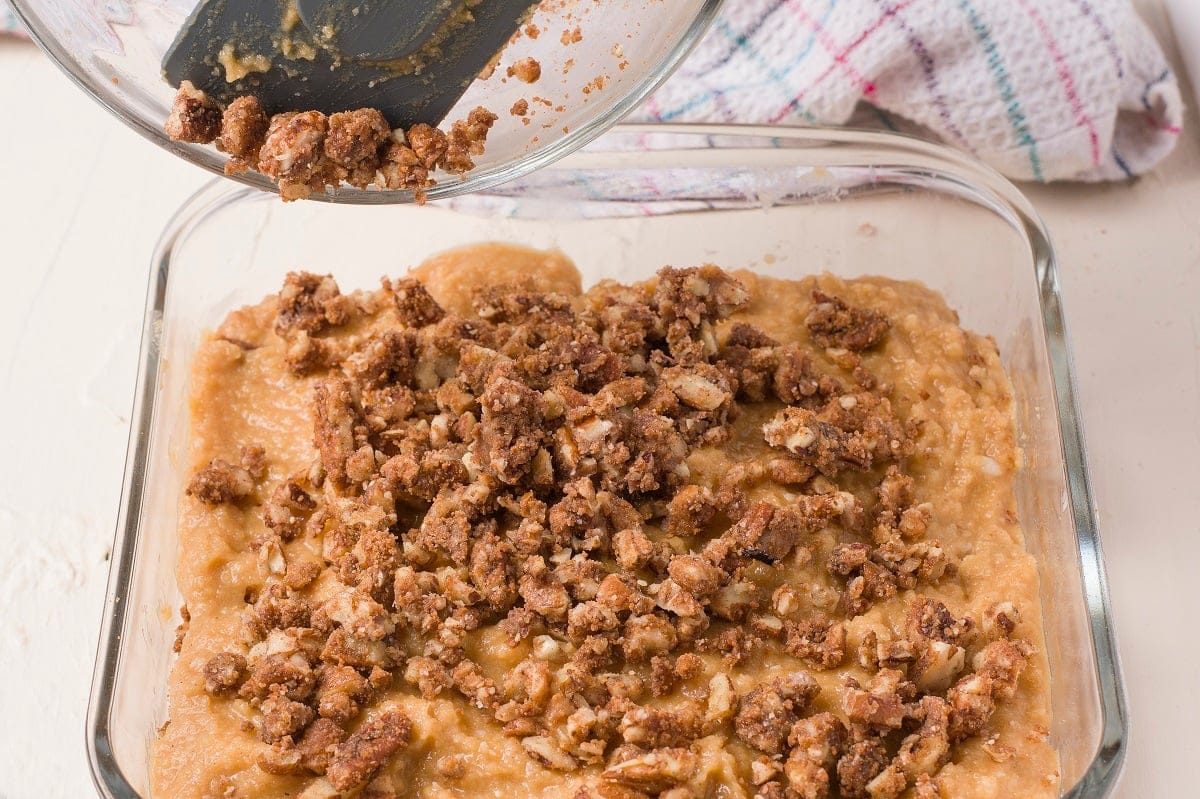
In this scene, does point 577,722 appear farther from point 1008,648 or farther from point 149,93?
point 149,93

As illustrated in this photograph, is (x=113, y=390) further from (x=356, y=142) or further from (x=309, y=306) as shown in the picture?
(x=356, y=142)

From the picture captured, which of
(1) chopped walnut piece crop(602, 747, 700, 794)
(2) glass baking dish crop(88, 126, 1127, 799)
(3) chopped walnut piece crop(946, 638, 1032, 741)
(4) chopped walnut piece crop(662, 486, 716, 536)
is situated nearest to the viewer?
(1) chopped walnut piece crop(602, 747, 700, 794)

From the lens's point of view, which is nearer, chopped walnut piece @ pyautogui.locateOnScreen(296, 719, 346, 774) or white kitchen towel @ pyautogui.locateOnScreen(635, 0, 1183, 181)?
chopped walnut piece @ pyautogui.locateOnScreen(296, 719, 346, 774)

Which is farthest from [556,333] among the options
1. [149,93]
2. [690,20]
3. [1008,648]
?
[1008,648]

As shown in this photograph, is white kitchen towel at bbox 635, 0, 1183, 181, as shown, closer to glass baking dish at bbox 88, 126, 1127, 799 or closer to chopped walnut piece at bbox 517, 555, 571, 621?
glass baking dish at bbox 88, 126, 1127, 799

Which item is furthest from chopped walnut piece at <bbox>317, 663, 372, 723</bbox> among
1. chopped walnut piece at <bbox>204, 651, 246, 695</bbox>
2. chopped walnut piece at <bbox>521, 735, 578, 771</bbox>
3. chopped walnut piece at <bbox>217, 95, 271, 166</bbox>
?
chopped walnut piece at <bbox>217, 95, 271, 166</bbox>

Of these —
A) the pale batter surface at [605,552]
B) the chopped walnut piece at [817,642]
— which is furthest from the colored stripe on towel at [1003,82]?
the chopped walnut piece at [817,642]
